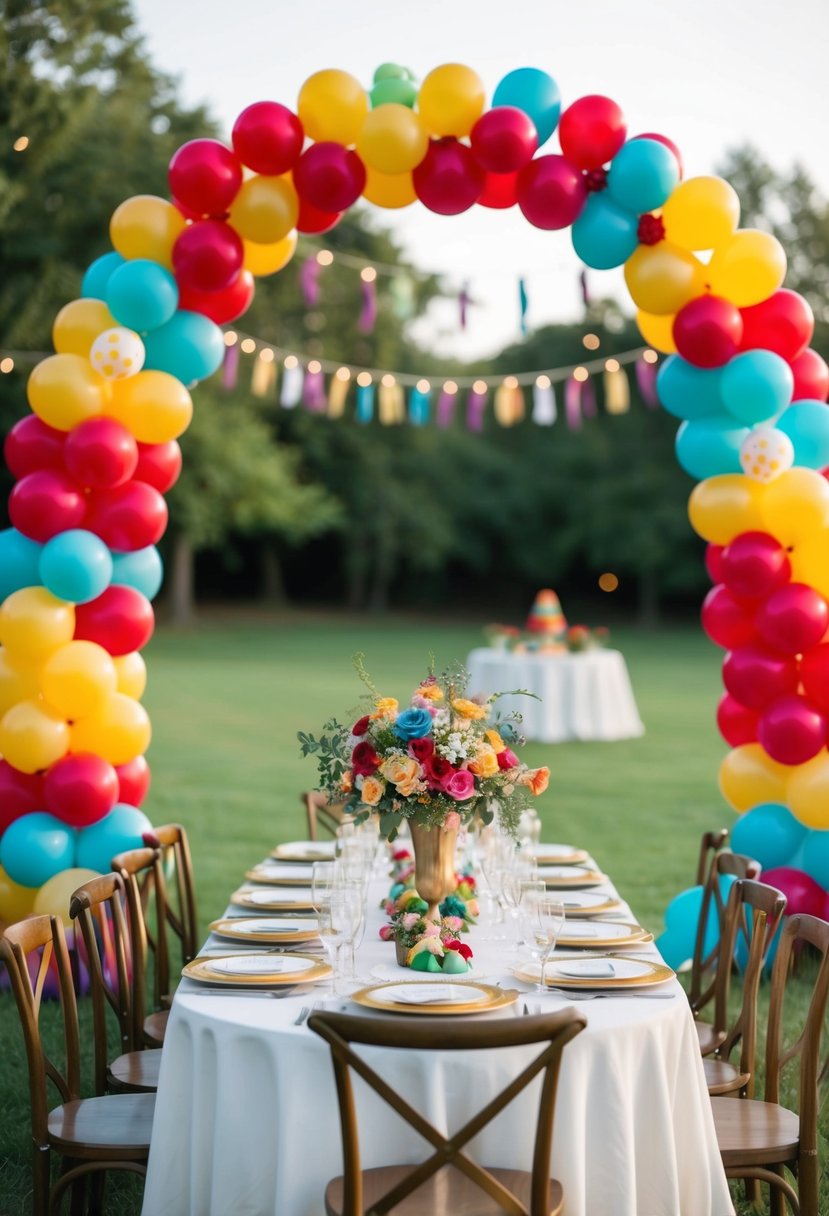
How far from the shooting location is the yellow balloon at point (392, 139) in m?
5.18

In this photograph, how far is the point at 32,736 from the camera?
522cm

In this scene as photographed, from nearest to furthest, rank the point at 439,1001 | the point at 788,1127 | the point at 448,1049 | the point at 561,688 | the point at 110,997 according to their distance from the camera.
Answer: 1. the point at 448,1049
2. the point at 439,1001
3. the point at 788,1127
4. the point at 110,997
5. the point at 561,688

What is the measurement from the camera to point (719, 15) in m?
9.85

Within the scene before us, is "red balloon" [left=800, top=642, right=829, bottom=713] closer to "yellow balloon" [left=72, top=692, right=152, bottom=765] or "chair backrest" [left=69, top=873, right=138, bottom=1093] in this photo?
"yellow balloon" [left=72, top=692, right=152, bottom=765]

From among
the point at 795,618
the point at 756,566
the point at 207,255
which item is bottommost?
the point at 795,618

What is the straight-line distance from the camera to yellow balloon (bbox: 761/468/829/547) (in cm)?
528

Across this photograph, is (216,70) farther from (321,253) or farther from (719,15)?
(719,15)

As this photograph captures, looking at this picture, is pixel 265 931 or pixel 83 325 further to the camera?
pixel 83 325

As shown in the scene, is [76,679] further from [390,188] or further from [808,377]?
[808,377]

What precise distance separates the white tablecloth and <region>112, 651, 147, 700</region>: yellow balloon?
7.51 metres

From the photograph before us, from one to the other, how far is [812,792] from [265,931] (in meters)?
2.86

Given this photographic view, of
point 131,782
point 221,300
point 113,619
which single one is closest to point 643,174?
point 221,300

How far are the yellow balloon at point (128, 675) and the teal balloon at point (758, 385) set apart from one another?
2847mm

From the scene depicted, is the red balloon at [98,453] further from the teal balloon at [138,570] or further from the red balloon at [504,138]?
the red balloon at [504,138]
